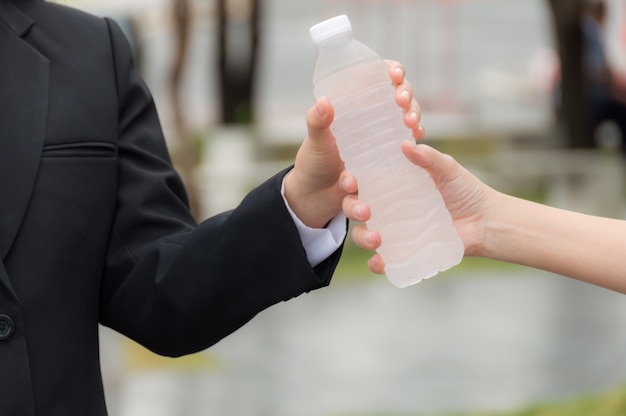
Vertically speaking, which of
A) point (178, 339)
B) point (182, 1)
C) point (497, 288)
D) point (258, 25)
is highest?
point (178, 339)

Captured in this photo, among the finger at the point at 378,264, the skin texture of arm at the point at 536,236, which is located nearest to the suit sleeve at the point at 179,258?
the finger at the point at 378,264

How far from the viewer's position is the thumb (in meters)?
2.19

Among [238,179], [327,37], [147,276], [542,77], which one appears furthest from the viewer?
[542,77]

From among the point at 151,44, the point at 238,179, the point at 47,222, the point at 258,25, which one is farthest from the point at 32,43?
the point at 151,44

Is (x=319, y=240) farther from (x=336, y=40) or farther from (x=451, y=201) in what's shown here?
(x=336, y=40)

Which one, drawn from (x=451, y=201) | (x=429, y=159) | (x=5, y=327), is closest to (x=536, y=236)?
(x=451, y=201)

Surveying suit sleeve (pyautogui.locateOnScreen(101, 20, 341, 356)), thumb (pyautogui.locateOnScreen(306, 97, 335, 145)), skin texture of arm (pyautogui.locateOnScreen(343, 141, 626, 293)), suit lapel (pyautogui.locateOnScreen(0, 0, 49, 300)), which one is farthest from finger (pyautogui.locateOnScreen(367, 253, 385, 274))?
suit lapel (pyautogui.locateOnScreen(0, 0, 49, 300))

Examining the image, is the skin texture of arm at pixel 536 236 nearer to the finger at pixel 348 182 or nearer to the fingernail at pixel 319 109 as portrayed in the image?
the finger at pixel 348 182

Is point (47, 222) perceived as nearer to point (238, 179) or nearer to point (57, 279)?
point (57, 279)

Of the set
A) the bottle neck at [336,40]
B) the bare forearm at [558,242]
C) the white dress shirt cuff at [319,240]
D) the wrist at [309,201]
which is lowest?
the bare forearm at [558,242]

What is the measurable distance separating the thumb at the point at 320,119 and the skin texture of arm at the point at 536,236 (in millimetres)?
294

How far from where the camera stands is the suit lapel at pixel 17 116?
90.5 inches

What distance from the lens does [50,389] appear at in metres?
2.31

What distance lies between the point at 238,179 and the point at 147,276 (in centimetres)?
1036
